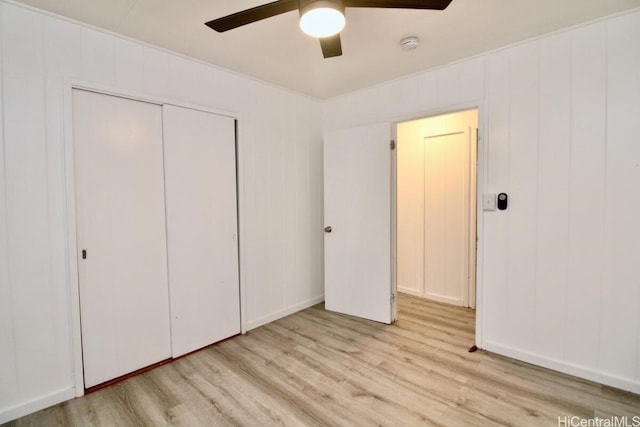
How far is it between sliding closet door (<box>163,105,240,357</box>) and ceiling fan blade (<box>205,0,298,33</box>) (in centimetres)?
115

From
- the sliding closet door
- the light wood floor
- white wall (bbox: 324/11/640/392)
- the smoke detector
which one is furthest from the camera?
the sliding closet door

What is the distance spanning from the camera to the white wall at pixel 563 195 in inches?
79.0

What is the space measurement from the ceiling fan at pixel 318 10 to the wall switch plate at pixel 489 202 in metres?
1.60

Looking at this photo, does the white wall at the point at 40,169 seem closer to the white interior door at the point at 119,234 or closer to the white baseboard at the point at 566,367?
the white interior door at the point at 119,234

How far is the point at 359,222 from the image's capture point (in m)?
3.30

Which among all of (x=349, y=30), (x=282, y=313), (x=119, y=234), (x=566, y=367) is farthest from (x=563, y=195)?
(x=119, y=234)

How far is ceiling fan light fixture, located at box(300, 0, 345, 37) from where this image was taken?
4.71 ft

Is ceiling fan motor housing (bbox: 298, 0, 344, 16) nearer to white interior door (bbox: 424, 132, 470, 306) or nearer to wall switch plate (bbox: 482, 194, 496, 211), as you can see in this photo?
wall switch plate (bbox: 482, 194, 496, 211)

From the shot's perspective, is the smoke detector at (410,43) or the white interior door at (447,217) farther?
the white interior door at (447,217)

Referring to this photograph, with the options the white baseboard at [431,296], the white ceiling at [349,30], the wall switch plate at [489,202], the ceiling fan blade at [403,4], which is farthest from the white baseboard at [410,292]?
the ceiling fan blade at [403,4]

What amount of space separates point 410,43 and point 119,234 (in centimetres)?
262

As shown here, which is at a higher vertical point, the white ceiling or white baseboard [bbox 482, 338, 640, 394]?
the white ceiling

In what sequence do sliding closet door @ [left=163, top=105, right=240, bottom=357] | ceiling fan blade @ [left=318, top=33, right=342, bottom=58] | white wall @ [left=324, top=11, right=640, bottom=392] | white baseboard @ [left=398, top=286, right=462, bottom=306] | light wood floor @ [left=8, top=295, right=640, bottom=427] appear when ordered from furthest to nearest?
white baseboard @ [left=398, top=286, right=462, bottom=306] → sliding closet door @ [left=163, top=105, right=240, bottom=357] → white wall @ [left=324, top=11, right=640, bottom=392] → light wood floor @ [left=8, top=295, right=640, bottom=427] → ceiling fan blade @ [left=318, top=33, right=342, bottom=58]

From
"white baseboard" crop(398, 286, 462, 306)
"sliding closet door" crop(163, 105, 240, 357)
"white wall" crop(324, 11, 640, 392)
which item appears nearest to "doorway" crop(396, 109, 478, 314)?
"white baseboard" crop(398, 286, 462, 306)
